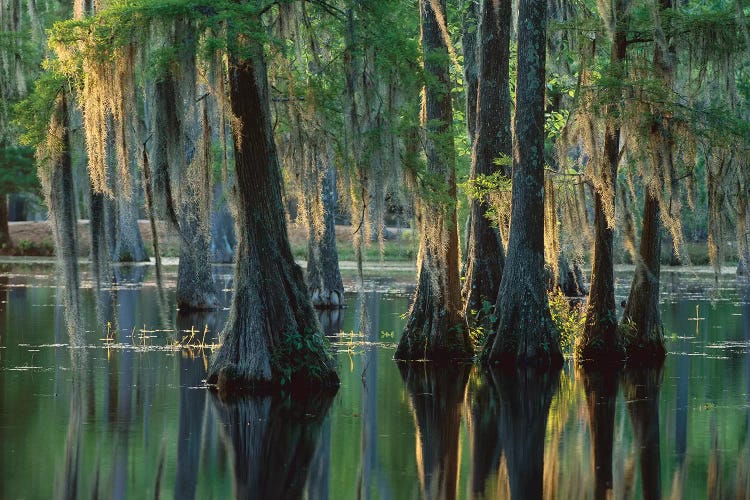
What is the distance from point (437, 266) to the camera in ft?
53.8

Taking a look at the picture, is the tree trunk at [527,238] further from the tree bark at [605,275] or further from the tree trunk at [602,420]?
the tree bark at [605,275]

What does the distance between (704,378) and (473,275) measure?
361cm

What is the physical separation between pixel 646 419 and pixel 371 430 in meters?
2.83

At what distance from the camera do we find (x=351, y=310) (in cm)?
2736

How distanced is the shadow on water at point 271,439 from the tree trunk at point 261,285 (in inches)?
12.8

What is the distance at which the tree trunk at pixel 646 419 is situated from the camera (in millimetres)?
9531

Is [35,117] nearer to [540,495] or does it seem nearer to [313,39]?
[313,39]

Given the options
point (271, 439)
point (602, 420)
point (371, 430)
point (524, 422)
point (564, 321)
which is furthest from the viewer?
point (564, 321)

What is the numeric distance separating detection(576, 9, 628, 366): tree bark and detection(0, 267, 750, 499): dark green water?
0.72 metres

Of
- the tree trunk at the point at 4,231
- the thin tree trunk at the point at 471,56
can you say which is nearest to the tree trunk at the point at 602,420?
the thin tree trunk at the point at 471,56

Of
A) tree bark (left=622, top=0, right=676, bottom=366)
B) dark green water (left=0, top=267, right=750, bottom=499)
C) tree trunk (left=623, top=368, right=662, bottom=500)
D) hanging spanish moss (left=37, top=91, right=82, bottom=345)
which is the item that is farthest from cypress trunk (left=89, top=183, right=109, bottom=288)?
tree bark (left=622, top=0, right=676, bottom=366)

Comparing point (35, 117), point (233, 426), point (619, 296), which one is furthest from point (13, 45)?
point (619, 296)

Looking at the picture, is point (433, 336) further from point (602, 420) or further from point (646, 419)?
point (646, 419)

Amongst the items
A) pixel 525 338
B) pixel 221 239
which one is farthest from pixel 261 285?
pixel 221 239
